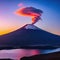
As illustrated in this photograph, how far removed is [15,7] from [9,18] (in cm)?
10

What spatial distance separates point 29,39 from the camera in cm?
219

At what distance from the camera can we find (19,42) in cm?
218

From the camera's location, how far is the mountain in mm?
2182

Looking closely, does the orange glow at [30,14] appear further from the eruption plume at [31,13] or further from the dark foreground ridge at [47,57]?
the dark foreground ridge at [47,57]

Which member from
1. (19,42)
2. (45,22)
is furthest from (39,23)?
(19,42)

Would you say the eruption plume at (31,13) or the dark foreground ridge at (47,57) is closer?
the dark foreground ridge at (47,57)

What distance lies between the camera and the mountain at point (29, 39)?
7.16 ft

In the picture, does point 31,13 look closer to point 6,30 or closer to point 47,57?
point 6,30

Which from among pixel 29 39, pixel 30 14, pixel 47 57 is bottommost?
pixel 47 57

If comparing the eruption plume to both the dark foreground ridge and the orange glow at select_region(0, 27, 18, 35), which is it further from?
the dark foreground ridge

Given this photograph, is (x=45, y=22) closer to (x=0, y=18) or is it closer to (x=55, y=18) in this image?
(x=55, y=18)

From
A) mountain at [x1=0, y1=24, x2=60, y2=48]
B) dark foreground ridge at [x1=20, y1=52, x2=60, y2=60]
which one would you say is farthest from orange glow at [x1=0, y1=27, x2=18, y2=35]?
dark foreground ridge at [x1=20, y1=52, x2=60, y2=60]

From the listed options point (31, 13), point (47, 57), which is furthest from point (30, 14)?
point (47, 57)

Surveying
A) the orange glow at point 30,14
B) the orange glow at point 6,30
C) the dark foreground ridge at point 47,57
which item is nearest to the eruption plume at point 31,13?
the orange glow at point 30,14
